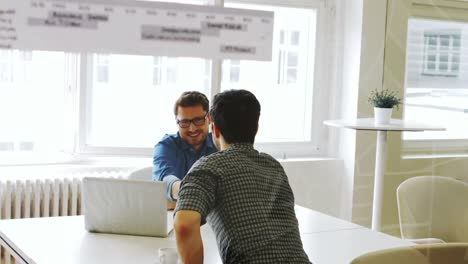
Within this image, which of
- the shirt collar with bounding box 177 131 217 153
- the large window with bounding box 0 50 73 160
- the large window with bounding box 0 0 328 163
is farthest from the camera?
the shirt collar with bounding box 177 131 217 153

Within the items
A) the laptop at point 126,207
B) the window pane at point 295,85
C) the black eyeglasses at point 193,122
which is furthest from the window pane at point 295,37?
the laptop at point 126,207

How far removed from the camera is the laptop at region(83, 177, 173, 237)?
2.05 meters

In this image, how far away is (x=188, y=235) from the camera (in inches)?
60.9

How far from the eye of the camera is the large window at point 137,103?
1.74 m

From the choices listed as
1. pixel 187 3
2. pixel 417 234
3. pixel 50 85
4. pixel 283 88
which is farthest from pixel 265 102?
pixel 187 3

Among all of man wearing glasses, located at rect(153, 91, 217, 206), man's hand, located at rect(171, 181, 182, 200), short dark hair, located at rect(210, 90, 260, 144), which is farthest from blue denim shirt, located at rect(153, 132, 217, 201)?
short dark hair, located at rect(210, 90, 260, 144)

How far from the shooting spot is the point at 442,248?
118 centimetres

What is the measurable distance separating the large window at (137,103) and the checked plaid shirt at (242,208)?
218mm

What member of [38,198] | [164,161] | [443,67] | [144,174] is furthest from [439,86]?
[38,198]

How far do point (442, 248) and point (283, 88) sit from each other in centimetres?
127

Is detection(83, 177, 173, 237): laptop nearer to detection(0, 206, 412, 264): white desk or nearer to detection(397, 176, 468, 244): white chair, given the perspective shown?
detection(0, 206, 412, 264): white desk

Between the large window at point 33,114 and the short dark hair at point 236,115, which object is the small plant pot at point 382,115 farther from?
the large window at point 33,114

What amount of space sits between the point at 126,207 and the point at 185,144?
0.69 m

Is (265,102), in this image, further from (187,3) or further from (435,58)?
(187,3)
